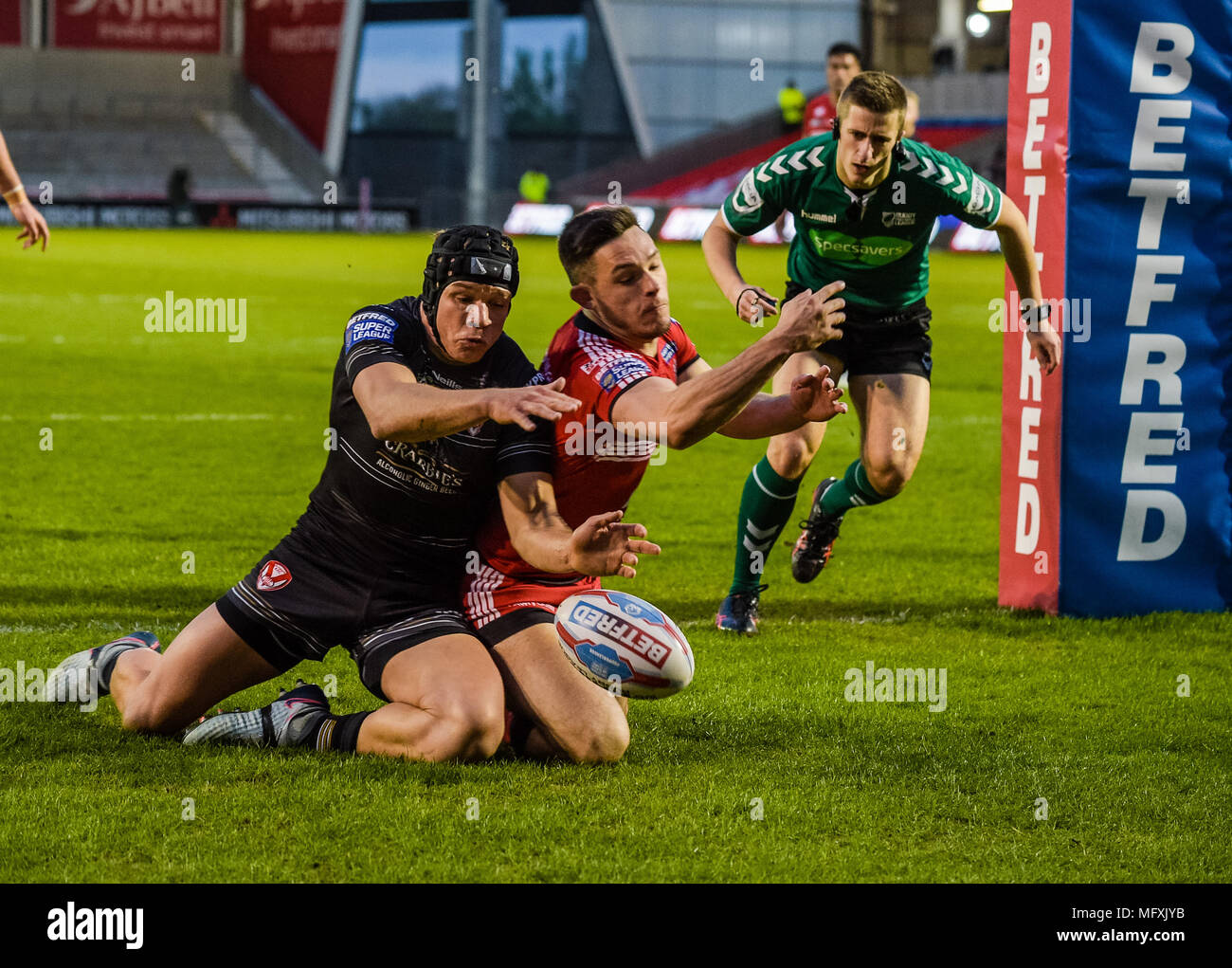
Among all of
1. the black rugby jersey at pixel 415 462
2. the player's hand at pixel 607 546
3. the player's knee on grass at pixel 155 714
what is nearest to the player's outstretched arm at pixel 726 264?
the black rugby jersey at pixel 415 462

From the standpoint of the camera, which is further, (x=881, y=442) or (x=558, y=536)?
(x=881, y=442)

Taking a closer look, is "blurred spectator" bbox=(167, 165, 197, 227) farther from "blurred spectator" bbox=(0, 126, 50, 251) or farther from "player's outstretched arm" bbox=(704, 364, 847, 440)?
"player's outstretched arm" bbox=(704, 364, 847, 440)

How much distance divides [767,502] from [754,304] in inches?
52.4

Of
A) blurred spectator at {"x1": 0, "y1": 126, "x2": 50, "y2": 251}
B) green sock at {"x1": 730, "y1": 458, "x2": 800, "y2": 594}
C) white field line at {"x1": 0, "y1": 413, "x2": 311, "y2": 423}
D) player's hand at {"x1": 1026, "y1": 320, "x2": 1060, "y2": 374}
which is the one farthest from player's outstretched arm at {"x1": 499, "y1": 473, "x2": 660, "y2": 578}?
white field line at {"x1": 0, "y1": 413, "x2": 311, "y2": 423}

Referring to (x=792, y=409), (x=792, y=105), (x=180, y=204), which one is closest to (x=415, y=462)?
(x=792, y=409)

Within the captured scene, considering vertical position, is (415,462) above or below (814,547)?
above

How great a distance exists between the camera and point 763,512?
6.85 meters

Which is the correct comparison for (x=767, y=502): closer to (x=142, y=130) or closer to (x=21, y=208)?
(x=21, y=208)

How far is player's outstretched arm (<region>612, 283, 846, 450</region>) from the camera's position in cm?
409

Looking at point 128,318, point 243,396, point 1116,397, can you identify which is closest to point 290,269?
point 128,318

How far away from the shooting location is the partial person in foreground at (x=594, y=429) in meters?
4.52

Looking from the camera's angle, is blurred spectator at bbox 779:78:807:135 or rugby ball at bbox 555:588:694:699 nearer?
rugby ball at bbox 555:588:694:699

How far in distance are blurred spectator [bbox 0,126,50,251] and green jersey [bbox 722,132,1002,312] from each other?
2.87 metres
